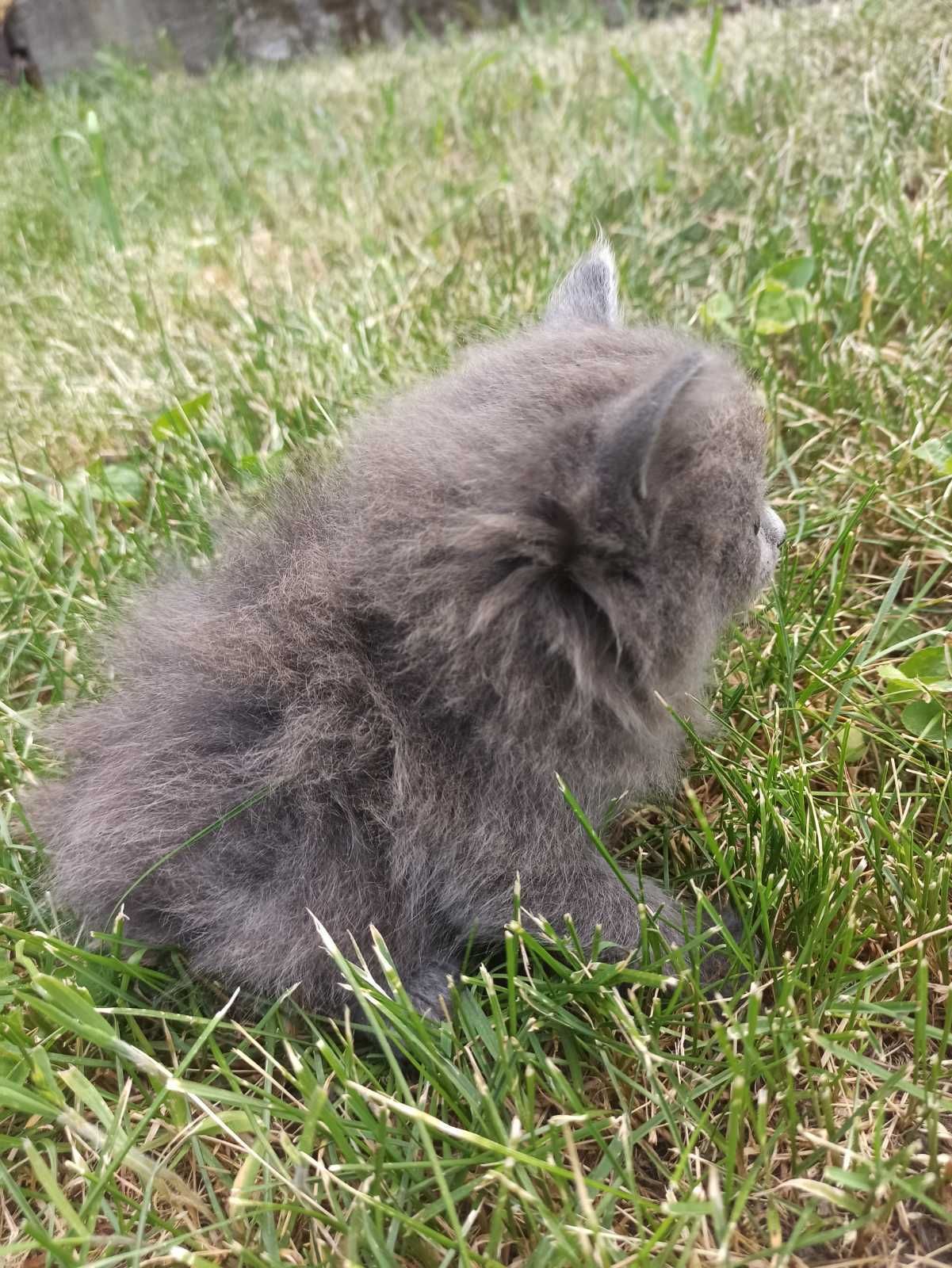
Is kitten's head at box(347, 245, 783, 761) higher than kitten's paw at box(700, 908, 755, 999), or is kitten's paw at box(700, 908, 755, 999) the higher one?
kitten's head at box(347, 245, 783, 761)

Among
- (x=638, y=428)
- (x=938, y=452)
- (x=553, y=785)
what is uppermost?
(x=638, y=428)

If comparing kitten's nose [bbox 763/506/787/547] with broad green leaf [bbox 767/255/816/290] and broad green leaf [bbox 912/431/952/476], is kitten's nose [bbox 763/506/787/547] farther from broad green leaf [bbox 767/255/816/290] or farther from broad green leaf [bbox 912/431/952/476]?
broad green leaf [bbox 767/255/816/290]

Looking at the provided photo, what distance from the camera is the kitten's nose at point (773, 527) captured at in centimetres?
168

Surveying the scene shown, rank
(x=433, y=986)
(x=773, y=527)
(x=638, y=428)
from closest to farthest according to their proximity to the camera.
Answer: (x=638, y=428)
(x=433, y=986)
(x=773, y=527)

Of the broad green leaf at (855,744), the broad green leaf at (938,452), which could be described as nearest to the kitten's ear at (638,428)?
the broad green leaf at (855,744)

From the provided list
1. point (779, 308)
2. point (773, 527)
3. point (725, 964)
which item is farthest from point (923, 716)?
point (779, 308)

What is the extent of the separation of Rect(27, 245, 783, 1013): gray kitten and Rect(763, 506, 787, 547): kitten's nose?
2.9 inches

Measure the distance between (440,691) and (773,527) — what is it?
2.33 ft

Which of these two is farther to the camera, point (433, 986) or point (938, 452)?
point (938, 452)

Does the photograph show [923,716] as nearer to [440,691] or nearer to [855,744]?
[855,744]

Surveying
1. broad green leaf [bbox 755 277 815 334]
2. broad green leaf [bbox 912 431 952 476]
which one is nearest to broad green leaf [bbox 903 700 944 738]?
broad green leaf [bbox 912 431 952 476]

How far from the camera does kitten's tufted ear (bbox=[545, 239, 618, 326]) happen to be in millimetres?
1789

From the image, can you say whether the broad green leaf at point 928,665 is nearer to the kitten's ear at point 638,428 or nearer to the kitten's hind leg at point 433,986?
the kitten's ear at point 638,428

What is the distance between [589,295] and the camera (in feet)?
6.02
